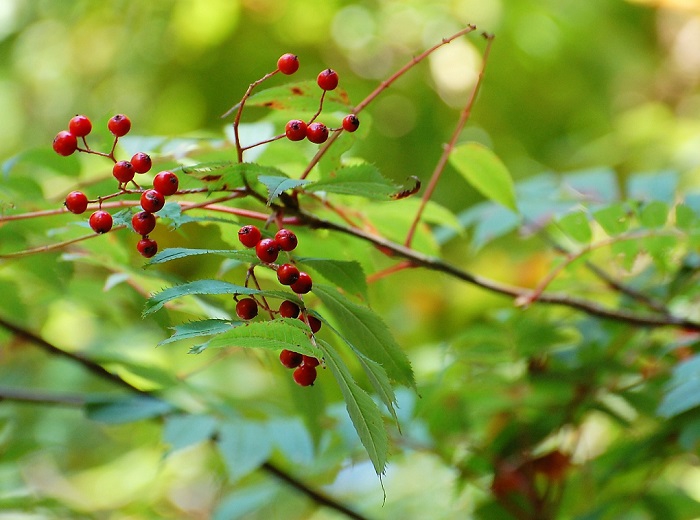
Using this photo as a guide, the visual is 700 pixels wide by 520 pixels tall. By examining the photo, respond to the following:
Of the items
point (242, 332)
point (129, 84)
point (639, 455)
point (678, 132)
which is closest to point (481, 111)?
point (678, 132)

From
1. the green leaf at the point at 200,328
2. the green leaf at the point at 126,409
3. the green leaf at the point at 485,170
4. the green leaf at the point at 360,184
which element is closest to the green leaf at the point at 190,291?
the green leaf at the point at 200,328

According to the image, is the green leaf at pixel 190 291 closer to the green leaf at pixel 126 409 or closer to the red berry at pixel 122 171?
the red berry at pixel 122 171

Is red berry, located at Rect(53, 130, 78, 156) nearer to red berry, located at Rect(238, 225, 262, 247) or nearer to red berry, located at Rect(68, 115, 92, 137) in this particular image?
red berry, located at Rect(68, 115, 92, 137)

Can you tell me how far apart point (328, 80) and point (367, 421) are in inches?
9.7

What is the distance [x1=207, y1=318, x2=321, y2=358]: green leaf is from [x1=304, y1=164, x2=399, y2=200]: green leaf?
0.41 feet

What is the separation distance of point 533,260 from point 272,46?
799 millimetres

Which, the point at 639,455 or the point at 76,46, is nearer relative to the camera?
the point at 639,455

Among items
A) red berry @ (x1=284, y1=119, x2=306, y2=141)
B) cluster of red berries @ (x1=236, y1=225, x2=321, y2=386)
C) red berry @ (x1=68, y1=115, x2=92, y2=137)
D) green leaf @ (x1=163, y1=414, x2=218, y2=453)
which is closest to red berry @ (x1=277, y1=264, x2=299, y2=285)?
cluster of red berries @ (x1=236, y1=225, x2=321, y2=386)

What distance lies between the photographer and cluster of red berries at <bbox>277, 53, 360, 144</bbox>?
506 mm

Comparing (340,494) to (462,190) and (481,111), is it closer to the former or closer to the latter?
(462,190)

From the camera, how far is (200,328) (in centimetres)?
41

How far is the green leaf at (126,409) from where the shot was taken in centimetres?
83

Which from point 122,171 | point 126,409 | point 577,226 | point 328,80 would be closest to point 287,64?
point 328,80

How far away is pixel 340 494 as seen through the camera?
4.85ft
